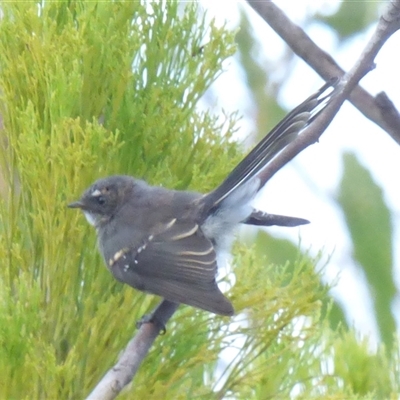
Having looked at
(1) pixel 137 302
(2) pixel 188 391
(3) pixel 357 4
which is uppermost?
(3) pixel 357 4

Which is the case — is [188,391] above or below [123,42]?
below

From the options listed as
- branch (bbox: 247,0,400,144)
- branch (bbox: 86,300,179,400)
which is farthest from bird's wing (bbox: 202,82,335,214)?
branch (bbox: 86,300,179,400)

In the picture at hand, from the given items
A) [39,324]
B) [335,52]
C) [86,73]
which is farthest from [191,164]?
[335,52]

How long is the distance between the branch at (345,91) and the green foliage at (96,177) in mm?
73

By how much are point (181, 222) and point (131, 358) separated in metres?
0.46

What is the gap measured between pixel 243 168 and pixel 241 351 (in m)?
0.28

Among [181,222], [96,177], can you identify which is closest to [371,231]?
[181,222]

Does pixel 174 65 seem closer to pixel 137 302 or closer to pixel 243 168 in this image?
pixel 243 168

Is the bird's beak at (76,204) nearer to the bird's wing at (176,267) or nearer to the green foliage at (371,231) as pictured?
the bird's wing at (176,267)

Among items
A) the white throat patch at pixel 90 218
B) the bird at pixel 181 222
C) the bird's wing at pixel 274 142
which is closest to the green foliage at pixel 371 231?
the bird at pixel 181 222

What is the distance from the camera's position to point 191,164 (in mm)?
1160

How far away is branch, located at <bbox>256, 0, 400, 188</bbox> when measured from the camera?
98cm

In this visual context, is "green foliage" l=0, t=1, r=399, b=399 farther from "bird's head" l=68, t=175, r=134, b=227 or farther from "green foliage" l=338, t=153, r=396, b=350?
"green foliage" l=338, t=153, r=396, b=350

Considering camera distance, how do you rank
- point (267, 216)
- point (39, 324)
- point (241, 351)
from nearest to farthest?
point (39, 324), point (241, 351), point (267, 216)
